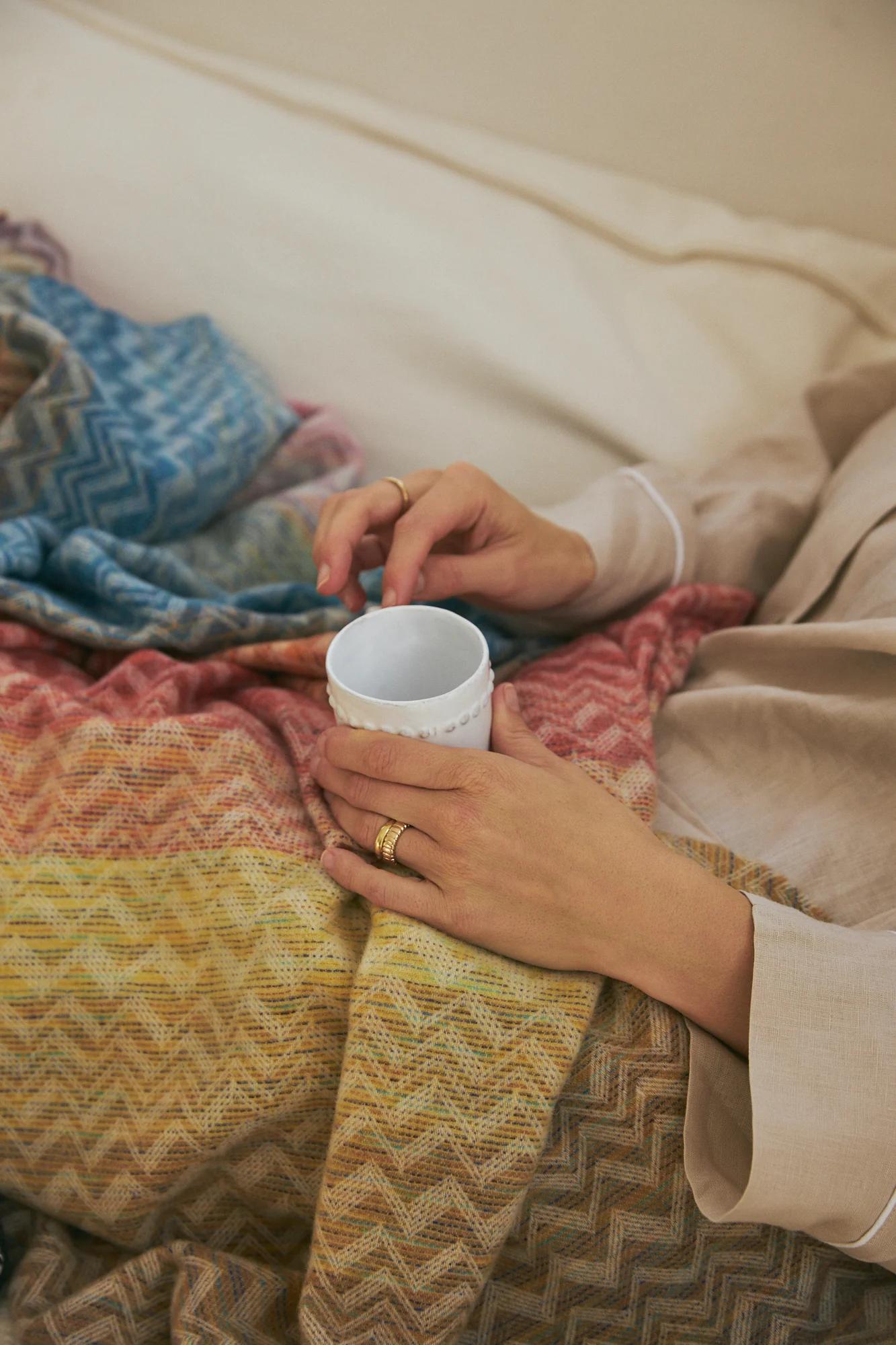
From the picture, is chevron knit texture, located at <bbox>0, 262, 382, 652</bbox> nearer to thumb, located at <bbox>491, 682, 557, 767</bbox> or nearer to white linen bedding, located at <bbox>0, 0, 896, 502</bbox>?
white linen bedding, located at <bbox>0, 0, 896, 502</bbox>

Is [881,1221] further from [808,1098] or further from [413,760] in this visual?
[413,760]

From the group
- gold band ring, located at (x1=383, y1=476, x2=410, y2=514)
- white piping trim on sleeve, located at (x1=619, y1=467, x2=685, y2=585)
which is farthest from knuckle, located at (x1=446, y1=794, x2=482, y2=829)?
white piping trim on sleeve, located at (x1=619, y1=467, x2=685, y2=585)

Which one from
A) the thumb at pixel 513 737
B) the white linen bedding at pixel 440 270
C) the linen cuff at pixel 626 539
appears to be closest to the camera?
the thumb at pixel 513 737

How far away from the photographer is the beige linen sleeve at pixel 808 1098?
53 cm

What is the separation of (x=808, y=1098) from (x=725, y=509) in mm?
609

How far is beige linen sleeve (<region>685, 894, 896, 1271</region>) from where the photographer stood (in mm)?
529

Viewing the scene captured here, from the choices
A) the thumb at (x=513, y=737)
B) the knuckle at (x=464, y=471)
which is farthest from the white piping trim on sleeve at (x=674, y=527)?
the thumb at (x=513, y=737)

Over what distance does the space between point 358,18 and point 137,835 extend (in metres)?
1.10

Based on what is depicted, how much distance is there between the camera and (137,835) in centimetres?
66

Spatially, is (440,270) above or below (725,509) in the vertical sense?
above

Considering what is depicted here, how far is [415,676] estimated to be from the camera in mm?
681

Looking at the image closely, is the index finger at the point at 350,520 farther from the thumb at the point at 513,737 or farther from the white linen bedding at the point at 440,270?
the white linen bedding at the point at 440,270

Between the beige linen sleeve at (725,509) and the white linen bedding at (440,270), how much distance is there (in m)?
0.10

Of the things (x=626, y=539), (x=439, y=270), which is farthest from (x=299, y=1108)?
(x=439, y=270)
